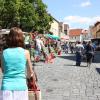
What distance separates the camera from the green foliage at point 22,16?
63406 mm

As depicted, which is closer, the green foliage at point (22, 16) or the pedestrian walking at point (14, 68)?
the pedestrian walking at point (14, 68)

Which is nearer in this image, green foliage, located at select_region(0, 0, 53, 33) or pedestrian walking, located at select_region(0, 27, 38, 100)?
pedestrian walking, located at select_region(0, 27, 38, 100)

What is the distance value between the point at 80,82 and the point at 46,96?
4202mm

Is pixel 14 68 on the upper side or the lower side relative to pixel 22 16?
lower

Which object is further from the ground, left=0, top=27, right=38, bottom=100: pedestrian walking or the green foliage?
the green foliage

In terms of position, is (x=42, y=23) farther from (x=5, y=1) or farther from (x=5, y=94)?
(x=5, y=94)

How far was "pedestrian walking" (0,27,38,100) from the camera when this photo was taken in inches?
214

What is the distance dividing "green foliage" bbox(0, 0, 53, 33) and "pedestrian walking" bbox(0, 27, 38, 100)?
5544cm

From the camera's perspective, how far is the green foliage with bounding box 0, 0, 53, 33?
63406 millimetres

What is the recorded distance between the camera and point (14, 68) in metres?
5.50

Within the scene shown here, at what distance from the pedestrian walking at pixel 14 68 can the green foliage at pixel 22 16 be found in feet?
182

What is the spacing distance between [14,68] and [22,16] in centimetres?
6040

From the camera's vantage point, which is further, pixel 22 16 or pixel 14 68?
pixel 22 16

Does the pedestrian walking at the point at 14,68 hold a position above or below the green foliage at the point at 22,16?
below
